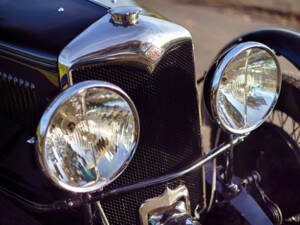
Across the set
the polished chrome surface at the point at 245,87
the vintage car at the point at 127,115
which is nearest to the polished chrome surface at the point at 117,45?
the vintage car at the point at 127,115

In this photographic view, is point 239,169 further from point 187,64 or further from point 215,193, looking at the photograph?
point 187,64

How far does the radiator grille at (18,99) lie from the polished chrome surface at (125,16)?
442 mm

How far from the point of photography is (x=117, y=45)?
1.46m

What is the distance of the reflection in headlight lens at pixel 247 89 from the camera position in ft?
5.13

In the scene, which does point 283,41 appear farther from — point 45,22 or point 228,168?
point 45,22

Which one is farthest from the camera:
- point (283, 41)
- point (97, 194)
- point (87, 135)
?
point (283, 41)

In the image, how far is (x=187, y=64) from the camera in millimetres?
1673

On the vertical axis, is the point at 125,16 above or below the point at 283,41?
above

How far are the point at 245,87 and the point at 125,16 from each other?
1.82 feet

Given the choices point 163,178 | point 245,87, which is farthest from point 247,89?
point 163,178

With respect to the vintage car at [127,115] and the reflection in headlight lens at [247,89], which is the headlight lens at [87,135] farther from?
the reflection in headlight lens at [247,89]

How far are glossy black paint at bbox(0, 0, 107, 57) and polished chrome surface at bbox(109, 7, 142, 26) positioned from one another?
9 centimetres

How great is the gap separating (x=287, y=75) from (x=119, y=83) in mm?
959

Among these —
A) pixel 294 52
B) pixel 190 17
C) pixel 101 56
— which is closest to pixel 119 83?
pixel 101 56
